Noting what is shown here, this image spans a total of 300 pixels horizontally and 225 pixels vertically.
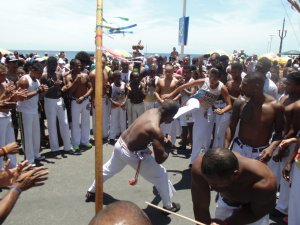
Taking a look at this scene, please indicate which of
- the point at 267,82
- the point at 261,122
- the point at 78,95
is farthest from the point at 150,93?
the point at 261,122

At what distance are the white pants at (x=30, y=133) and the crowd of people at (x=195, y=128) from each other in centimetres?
2

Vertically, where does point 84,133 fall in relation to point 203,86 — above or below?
below

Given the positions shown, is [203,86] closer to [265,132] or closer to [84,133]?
[265,132]

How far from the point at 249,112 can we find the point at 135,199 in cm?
225

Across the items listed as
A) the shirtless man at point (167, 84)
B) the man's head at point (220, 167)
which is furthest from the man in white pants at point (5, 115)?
the man's head at point (220, 167)

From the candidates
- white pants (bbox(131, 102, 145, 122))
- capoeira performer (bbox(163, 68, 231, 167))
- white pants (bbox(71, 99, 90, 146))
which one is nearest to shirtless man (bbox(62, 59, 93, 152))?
white pants (bbox(71, 99, 90, 146))

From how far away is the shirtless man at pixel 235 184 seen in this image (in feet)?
7.91

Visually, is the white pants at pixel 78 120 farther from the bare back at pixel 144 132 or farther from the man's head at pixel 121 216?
the man's head at pixel 121 216

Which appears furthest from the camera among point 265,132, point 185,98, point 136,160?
point 185,98

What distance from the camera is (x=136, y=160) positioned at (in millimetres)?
4539

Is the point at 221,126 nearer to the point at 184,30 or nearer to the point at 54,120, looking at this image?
the point at 54,120

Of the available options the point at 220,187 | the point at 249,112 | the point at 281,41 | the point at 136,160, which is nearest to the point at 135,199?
the point at 136,160

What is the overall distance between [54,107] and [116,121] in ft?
6.42

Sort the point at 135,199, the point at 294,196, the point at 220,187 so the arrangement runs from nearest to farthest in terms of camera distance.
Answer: the point at 220,187, the point at 294,196, the point at 135,199
